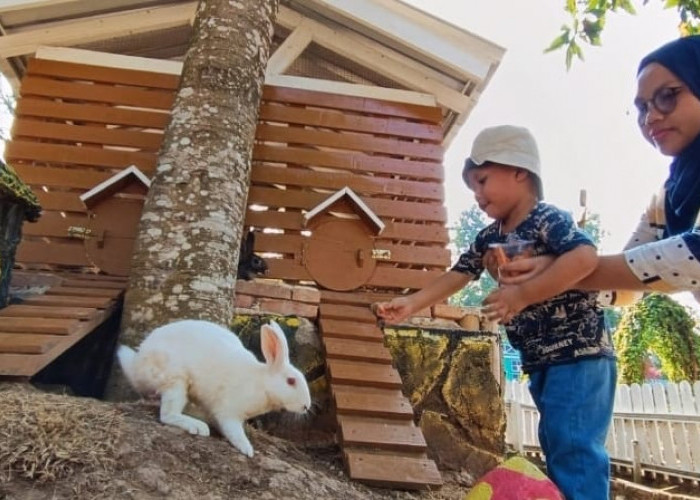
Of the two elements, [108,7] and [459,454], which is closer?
[459,454]

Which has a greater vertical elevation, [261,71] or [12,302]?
[261,71]

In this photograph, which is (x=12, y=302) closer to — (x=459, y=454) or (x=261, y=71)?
(x=261, y=71)

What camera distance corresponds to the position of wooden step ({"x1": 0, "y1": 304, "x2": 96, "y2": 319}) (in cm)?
335

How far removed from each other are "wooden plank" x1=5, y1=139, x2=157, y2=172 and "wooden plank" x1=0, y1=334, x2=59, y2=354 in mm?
2562

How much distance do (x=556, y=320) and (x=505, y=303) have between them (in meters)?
0.44

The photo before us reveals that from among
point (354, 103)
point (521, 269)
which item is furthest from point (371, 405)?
point (354, 103)

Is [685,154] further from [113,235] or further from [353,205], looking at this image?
[113,235]

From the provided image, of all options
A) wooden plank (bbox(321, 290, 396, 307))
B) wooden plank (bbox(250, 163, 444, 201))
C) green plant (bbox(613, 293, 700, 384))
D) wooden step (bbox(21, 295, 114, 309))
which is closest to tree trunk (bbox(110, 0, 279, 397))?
wooden step (bbox(21, 295, 114, 309))

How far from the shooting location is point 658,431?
7582 mm

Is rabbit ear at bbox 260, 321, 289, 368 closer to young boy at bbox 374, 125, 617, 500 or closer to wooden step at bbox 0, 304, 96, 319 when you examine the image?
young boy at bbox 374, 125, 617, 500

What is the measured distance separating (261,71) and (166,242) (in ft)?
4.74

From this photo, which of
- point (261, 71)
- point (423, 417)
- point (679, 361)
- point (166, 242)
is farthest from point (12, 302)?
point (679, 361)

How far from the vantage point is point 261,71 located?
3.56m

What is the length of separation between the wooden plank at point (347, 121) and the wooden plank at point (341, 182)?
608 millimetres
